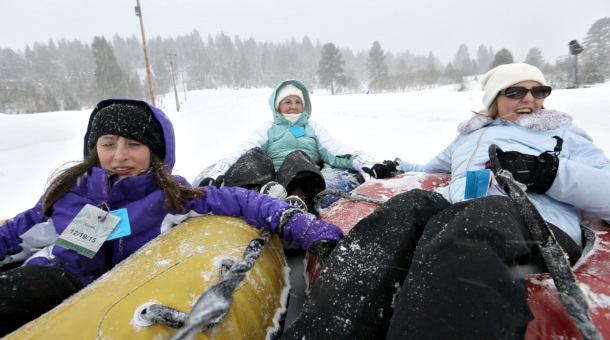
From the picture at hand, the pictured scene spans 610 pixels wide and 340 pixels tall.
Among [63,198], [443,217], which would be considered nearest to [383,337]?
[443,217]

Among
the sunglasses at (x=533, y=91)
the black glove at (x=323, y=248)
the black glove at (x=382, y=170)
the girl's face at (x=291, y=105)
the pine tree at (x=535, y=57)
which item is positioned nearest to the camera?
the black glove at (x=323, y=248)

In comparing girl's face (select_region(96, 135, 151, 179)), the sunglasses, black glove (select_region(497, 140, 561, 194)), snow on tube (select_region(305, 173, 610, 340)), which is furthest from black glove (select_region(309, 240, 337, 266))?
the sunglasses

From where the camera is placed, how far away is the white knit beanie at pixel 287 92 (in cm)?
384

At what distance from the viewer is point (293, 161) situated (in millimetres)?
2611

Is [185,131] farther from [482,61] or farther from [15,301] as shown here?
[482,61]

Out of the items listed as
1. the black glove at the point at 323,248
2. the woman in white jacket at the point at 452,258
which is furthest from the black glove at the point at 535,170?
the black glove at the point at 323,248

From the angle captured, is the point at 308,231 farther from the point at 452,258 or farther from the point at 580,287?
the point at 580,287

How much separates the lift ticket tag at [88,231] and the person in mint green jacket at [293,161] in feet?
3.00

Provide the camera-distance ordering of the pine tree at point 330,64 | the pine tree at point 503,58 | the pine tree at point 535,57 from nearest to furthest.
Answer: the pine tree at point 503,58 < the pine tree at point 330,64 < the pine tree at point 535,57

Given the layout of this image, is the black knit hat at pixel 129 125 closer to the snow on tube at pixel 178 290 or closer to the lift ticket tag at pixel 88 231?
the lift ticket tag at pixel 88 231

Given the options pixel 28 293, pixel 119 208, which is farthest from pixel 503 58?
pixel 28 293

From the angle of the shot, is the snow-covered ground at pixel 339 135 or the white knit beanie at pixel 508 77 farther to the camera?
the snow-covered ground at pixel 339 135

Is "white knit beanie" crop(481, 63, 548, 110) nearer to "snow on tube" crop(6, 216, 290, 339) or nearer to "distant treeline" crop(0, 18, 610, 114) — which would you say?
"snow on tube" crop(6, 216, 290, 339)

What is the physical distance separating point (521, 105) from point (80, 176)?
8.56 feet
